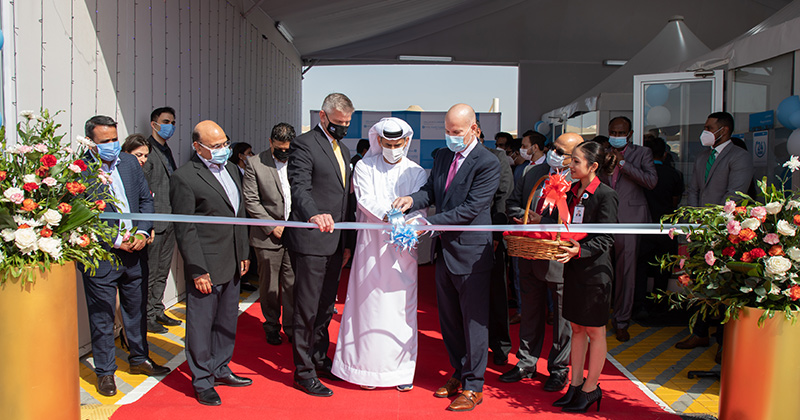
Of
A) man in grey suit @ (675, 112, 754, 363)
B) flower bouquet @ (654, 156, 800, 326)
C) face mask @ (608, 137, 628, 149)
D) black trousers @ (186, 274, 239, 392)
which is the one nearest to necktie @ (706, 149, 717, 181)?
man in grey suit @ (675, 112, 754, 363)

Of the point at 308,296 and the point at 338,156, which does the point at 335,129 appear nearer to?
the point at 338,156

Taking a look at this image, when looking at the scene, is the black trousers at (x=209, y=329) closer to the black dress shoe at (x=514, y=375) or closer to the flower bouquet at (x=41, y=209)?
the flower bouquet at (x=41, y=209)

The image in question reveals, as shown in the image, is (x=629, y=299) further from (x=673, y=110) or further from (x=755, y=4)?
A: (x=755, y=4)

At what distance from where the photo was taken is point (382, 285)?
3.69 metres

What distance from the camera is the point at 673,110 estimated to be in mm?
7000

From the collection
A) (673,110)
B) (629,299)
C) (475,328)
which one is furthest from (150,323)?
(673,110)

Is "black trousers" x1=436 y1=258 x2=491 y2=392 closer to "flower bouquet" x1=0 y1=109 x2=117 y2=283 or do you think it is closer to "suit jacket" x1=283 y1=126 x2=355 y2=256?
"suit jacket" x1=283 y1=126 x2=355 y2=256

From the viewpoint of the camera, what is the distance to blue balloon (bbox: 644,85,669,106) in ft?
22.3

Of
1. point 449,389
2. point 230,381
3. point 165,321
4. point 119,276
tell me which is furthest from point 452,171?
point 165,321

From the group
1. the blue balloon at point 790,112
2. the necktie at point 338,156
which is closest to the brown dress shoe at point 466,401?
the necktie at point 338,156

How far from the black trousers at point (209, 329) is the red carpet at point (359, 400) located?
0.17 metres

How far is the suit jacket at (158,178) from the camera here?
16.6 ft

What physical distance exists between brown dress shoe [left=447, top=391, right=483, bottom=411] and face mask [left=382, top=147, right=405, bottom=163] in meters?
1.49

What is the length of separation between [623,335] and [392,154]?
114 inches
